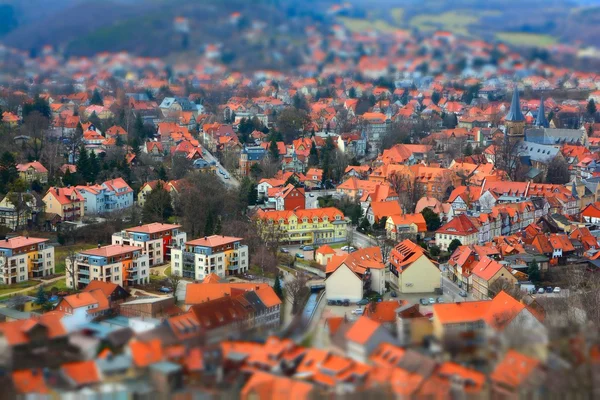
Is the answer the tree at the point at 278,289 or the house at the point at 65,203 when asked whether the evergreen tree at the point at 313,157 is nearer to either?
the house at the point at 65,203

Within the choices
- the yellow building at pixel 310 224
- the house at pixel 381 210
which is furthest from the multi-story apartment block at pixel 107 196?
the house at pixel 381 210

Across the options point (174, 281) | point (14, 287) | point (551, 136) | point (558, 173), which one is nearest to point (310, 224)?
point (174, 281)

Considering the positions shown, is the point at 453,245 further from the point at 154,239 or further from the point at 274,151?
the point at 274,151

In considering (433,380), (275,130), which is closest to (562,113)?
(275,130)

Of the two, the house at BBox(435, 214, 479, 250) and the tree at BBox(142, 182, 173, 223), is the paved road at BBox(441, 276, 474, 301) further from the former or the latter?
the tree at BBox(142, 182, 173, 223)

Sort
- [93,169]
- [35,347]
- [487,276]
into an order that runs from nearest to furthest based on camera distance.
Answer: [35,347] < [487,276] < [93,169]
